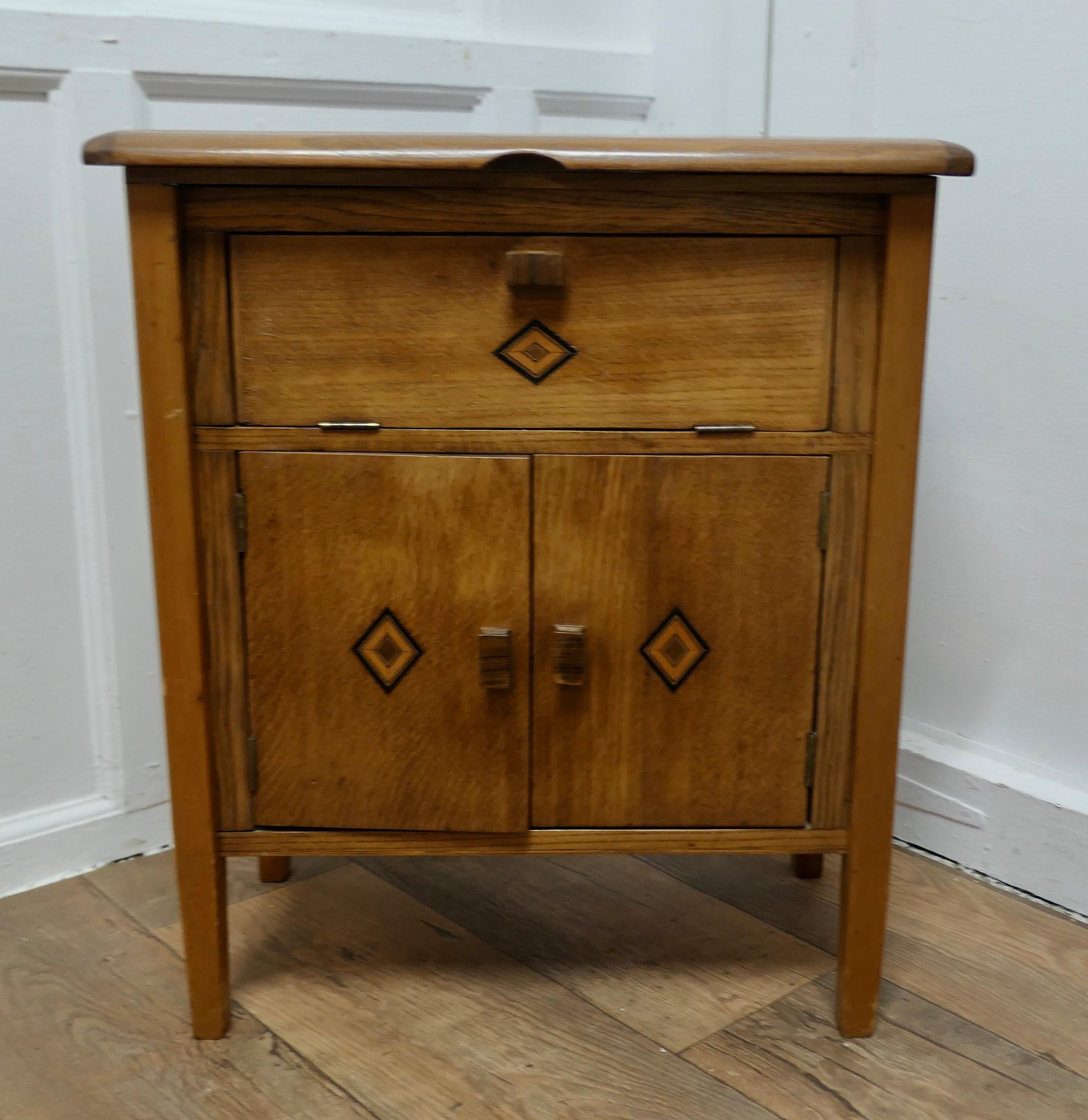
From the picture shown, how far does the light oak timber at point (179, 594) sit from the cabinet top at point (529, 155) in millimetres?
43

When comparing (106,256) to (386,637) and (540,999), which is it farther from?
(540,999)

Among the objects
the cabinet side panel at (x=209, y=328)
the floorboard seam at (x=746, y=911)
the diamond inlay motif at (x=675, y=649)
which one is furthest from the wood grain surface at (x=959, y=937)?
the cabinet side panel at (x=209, y=328)

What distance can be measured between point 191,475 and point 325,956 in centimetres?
57

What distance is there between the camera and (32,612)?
136 centimetres

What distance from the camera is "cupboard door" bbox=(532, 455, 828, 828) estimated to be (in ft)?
3.34

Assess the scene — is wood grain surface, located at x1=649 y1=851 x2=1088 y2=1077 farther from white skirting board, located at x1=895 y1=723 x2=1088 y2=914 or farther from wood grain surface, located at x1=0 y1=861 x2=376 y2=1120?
wood grain surface, located at x1=0 y1=861 x2=376 y2=1120

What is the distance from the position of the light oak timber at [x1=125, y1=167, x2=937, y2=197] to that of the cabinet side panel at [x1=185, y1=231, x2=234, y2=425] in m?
0.05

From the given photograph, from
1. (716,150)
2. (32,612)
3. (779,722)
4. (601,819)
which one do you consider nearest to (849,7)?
(716,150)

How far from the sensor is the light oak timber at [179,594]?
3.17ft

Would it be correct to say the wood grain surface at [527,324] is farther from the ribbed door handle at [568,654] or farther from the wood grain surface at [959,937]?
Result: the wood grain surface at [959,937]

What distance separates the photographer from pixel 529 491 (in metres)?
1.01

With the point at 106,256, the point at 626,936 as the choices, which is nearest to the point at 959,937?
the point at 626,936

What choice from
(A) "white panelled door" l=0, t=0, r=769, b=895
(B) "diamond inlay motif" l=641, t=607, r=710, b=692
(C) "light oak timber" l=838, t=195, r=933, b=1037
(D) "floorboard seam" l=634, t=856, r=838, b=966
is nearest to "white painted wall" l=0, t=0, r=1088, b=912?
(A) "white panelled door" l=0, t=0, r=769, b=895

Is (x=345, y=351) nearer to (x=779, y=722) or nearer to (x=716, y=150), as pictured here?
(x=716, y=150)
